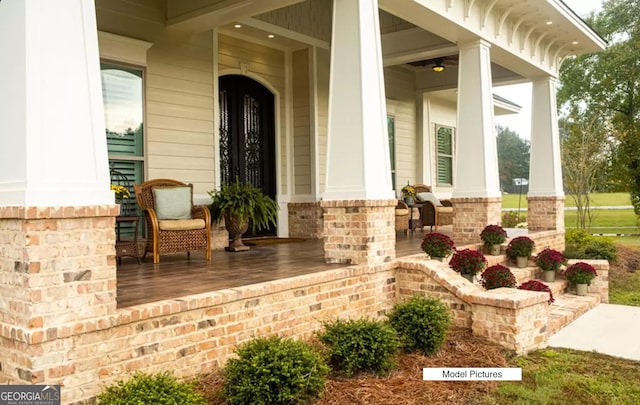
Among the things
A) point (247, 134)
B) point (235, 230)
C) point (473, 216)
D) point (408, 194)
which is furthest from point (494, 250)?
point (247, 134)

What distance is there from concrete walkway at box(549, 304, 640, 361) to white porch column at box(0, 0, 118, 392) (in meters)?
4.19

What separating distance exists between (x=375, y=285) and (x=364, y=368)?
150cm

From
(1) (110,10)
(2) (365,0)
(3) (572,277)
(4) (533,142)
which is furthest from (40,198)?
(4) (533,142)

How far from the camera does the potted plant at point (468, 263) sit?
5.81m

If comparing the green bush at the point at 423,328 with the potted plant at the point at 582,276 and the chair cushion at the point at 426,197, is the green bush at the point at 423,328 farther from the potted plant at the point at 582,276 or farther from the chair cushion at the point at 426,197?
the chair cushion at the point at 426,197

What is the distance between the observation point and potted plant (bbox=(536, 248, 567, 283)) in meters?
7.20

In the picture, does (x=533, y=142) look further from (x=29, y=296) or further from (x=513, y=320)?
(x=29, y=296)

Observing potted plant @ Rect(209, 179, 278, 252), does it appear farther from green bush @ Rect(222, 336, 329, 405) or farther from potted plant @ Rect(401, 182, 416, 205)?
potted plant @ Rect(401, 182, 416, 205)

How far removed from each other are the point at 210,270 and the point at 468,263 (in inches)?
110

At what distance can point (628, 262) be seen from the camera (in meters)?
10.3

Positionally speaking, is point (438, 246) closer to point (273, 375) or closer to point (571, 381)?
point (571, 381)

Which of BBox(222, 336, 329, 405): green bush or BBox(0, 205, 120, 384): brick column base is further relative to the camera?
BBox(222, 336, 329, 405): green bush

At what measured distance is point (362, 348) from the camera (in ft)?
12.5

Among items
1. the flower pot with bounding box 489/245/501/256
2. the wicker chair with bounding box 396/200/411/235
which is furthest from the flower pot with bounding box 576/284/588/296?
the wicker chair with bounding box 396/200/411/235
